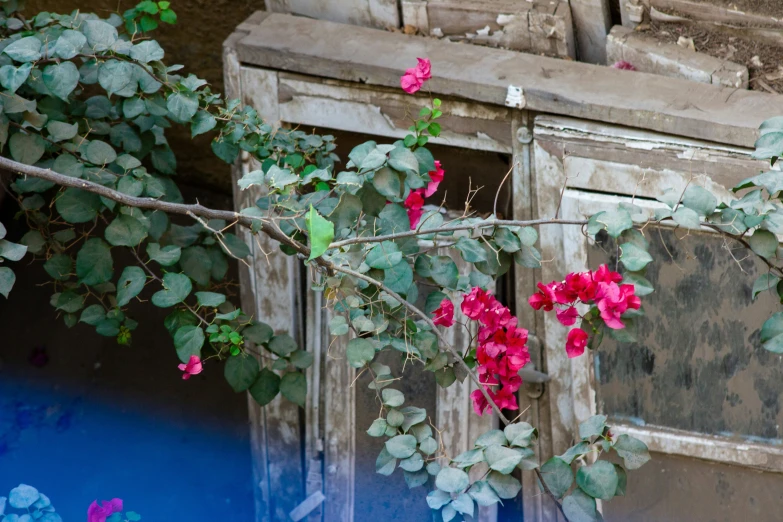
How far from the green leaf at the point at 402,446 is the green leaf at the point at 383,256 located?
0.30 metres

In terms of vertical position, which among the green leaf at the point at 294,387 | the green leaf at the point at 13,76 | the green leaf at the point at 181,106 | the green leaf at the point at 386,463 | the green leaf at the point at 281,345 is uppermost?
→ the green leaf at the point at 13,76

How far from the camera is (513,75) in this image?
2.00 m

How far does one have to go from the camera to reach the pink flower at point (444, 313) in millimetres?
1696

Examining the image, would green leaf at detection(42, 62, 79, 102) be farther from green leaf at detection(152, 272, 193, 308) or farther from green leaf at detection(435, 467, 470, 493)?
green leaf at detection(435, 467, 470, 493)

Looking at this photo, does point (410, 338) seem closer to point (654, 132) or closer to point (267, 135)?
point (267, 135)

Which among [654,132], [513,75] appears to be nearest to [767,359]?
[654,132]

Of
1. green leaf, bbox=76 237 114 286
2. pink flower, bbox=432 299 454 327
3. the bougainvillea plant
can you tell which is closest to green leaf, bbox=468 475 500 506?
the bougainvillea plant

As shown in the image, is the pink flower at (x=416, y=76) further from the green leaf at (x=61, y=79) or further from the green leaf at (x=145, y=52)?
the green leaf at (x=61, y=79)

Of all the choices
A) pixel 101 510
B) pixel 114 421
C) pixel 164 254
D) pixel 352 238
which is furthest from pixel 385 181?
pixel 114 421

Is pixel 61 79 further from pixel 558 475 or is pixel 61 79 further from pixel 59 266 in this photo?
pixel 558 475

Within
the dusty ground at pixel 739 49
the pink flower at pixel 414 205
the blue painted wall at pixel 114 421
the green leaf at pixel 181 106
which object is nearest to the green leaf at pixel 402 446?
the pink flower at pixel 414 205

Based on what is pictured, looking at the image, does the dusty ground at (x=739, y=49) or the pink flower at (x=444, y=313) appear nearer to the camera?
the pink flower at (x=444, y=313)

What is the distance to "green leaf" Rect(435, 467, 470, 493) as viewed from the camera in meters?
1.41

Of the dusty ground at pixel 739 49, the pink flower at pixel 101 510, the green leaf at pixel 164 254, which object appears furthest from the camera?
the dusty ground at pixel 739 49
